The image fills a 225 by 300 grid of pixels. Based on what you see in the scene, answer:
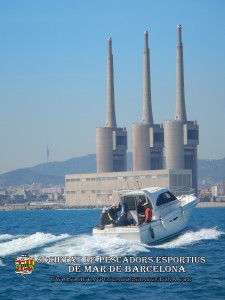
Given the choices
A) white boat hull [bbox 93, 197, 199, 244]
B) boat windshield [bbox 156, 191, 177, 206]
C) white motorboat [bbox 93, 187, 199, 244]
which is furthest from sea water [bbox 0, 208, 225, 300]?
boat windshield [bbox 156, 191, 177, 206]

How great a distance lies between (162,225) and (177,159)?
15891 cm

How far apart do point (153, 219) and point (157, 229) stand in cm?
104

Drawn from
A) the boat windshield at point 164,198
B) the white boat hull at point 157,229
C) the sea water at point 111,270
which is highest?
the boat windshield at point 164,198

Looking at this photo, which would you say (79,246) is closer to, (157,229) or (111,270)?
(111,270)

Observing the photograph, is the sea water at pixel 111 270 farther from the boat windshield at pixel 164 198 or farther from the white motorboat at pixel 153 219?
the boat windshield at pixel 164 198

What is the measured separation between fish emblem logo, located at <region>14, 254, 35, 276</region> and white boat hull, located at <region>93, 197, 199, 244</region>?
492 cm

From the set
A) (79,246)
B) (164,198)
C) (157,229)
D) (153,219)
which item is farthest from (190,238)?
(79,246)

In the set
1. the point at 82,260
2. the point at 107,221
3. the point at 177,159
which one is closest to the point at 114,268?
the point at 82,260

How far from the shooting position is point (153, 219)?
41031 mm

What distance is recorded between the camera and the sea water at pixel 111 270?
2745 centimetres

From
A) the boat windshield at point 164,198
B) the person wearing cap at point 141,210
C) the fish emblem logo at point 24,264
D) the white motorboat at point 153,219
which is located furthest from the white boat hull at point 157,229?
the fish emblem logo at point 24,264

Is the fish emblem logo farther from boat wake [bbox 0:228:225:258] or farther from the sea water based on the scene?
boat wake [bbox 0:228:225:258]

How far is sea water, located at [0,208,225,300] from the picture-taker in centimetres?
2745

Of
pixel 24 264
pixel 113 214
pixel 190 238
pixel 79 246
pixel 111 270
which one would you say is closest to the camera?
pixel 111 270
